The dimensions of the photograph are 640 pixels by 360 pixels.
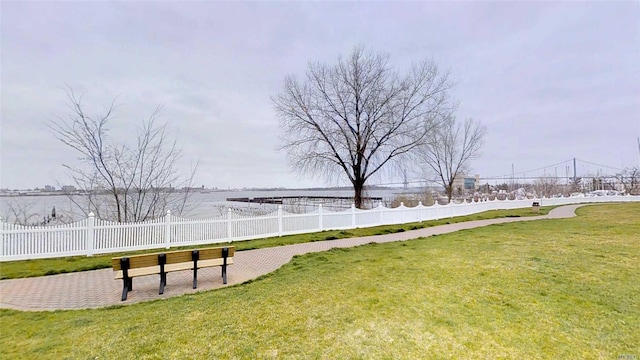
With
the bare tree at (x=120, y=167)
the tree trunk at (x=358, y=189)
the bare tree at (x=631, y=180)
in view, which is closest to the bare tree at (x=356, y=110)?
the tree trunk at (x=358, y=189)

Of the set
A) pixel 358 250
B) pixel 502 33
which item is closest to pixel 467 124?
pixel 502 33

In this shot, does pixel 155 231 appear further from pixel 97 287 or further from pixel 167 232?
pixel 97 287

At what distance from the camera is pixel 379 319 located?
157 inches

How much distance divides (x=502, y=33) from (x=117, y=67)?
1839cm

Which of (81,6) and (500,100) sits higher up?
(500,100)

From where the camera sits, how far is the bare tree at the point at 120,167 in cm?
1318

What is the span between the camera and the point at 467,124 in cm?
3170

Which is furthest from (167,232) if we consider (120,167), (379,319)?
(379,319)

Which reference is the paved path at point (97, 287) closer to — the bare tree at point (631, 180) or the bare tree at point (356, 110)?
the bare tree at point (356, 110)

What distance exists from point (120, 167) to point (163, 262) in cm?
1083

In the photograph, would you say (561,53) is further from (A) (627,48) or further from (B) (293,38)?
(B) (293,38)

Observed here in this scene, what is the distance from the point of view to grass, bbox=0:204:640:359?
325cm

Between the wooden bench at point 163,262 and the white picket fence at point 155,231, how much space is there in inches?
173

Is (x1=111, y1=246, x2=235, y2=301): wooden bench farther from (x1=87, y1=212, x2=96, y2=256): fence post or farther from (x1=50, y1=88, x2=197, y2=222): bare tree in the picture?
(x1=50, y1=88, x2=197, y2=222): bare tree
